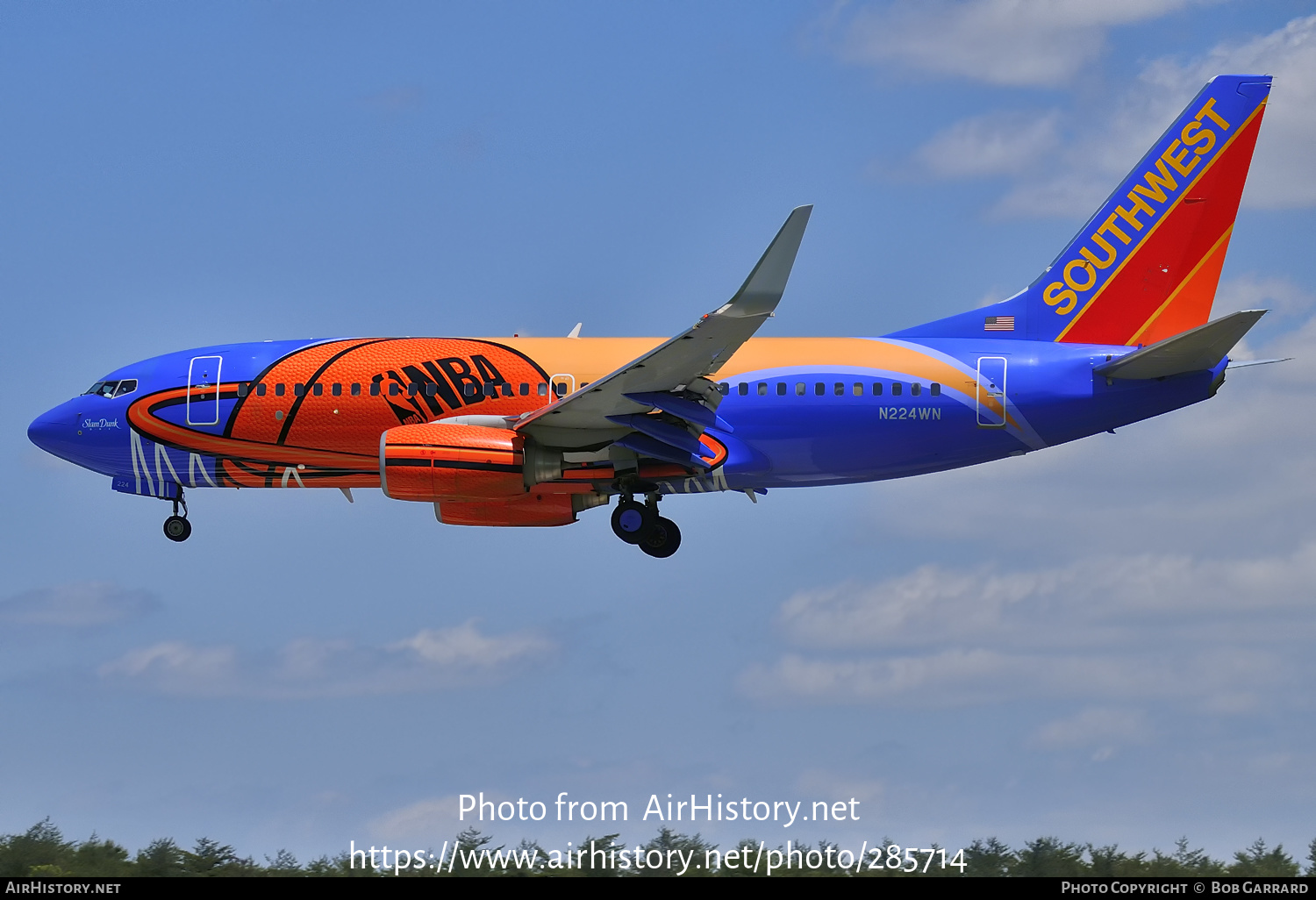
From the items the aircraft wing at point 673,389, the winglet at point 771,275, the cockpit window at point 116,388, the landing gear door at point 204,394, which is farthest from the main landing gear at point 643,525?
the cockpit window at point 116,388

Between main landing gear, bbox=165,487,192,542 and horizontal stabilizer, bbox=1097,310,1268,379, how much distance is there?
20567 millimetres

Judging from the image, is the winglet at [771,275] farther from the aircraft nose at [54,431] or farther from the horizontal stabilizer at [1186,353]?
the aircraft nose at [54,431]

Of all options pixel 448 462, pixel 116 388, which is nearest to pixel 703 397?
pixel 448 462

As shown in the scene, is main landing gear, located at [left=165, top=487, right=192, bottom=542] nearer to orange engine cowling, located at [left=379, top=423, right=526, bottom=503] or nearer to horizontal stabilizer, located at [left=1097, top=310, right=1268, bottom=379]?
orange engine cowling, located at [left=379, top=423, right=526, bottom=503]

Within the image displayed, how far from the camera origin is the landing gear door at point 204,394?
39031mm

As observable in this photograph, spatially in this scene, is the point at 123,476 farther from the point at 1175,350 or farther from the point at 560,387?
the point at 1175,350

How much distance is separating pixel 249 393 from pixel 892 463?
14.1m

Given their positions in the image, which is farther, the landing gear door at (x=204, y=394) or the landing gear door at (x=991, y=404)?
the landing gear door at (x=204, y=394)

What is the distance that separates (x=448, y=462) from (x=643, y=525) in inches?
Result: 186

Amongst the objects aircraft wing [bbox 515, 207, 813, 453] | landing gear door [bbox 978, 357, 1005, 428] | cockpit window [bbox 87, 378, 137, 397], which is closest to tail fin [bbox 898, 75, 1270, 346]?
landing gear door [bbox 978, 357, 1005, 428]

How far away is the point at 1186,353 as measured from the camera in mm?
36156

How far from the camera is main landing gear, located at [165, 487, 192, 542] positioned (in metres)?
40.3
